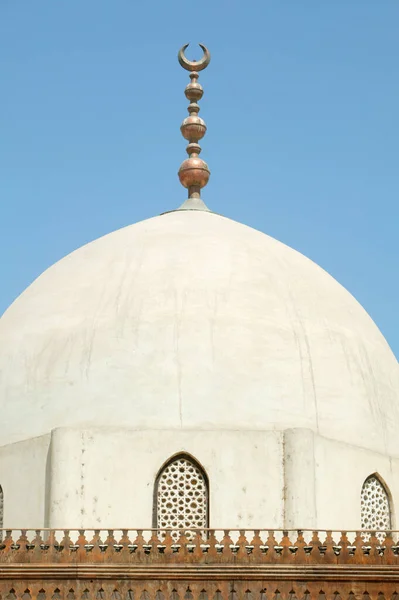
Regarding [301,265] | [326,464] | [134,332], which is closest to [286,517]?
[326,464]

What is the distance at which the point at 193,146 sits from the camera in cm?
1811

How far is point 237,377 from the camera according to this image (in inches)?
563

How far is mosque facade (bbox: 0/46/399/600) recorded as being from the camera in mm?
12234

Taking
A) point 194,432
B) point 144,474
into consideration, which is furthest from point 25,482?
point 194,432

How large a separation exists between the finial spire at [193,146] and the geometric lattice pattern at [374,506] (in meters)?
5.12

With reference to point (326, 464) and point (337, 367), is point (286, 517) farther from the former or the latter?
point (337, 367)

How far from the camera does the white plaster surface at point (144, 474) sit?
1347 centimetres

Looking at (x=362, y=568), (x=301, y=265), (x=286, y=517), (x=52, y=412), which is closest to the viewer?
(x=362, y=568)

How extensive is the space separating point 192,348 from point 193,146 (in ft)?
15.3

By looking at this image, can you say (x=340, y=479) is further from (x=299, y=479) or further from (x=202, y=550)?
(x=202, y=550)

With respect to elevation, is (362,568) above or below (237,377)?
below

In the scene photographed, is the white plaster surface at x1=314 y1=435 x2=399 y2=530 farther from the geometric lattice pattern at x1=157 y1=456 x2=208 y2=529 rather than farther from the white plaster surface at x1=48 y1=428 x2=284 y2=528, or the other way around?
the geometric lattice pattern at x1=157 y1=456 x2=208 y2=529

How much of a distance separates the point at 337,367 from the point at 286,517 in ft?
7.41

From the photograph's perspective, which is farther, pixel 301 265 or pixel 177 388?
pixel 301 265
